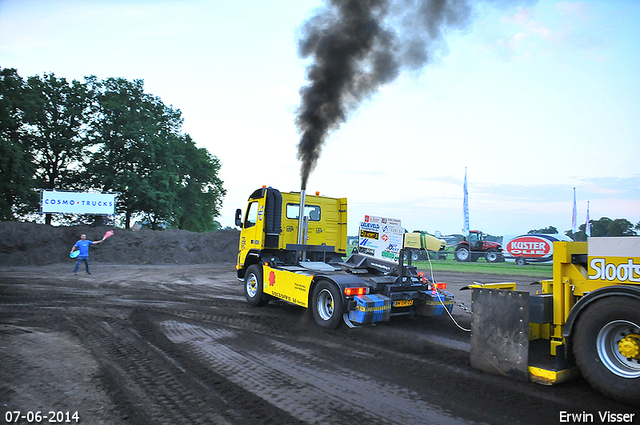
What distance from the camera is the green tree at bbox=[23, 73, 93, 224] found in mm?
33188

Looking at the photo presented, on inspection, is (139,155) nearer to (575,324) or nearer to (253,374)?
(253,374)

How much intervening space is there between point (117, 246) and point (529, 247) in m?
29.5

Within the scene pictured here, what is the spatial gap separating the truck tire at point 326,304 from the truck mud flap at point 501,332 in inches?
111

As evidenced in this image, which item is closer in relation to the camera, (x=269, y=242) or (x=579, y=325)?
(x=579, y=325)

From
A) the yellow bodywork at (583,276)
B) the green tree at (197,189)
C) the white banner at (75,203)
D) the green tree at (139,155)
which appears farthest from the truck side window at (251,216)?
the green tree at (197,189)

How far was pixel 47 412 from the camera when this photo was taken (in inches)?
157

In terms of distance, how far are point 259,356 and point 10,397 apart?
115 inches

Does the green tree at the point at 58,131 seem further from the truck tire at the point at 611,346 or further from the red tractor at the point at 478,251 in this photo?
the truck tire at the point at 611,346

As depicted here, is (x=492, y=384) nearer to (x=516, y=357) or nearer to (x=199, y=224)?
(x=516, y=357)

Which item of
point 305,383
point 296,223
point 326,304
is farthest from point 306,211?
point 305,383

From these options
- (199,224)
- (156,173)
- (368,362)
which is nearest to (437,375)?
(368,362)

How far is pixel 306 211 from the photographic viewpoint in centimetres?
1055

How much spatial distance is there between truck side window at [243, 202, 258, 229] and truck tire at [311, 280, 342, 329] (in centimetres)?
306

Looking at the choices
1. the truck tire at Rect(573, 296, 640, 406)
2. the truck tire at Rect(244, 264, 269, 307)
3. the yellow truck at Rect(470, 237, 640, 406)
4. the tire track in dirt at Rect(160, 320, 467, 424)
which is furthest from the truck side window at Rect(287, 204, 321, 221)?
the truck tire at Rect(573, 296, 640, 406)
